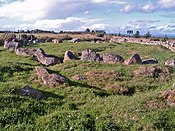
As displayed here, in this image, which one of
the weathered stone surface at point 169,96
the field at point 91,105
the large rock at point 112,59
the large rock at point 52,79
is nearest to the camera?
the field at point 91,105

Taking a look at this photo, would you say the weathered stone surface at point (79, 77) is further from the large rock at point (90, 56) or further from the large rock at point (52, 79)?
the large rock at point (90, 56)

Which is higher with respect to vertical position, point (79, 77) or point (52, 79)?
point (52, 79)

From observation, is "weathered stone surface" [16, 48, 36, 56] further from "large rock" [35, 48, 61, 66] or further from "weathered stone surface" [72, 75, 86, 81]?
"weathered stone surface" [72, 75, 86, 81]

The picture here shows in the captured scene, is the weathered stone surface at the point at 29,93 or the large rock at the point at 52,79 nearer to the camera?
the weathered stone surface at the point at 29,93

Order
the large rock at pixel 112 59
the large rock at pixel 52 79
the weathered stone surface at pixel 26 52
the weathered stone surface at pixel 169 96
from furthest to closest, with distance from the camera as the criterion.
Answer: the weathered stone surface at pixel 26 52 < the large rock at pixel 112 59 < the large rock at pixel 52 79 < the weathered stone surface at pixel 169 96

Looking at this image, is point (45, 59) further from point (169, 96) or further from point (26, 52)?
point (169, 96)

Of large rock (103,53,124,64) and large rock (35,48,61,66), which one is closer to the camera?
large rock (35,48,61,66)

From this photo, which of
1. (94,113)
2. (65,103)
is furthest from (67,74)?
(94,113)

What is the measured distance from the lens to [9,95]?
52.3 ft

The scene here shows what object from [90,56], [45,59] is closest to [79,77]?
[45,59]

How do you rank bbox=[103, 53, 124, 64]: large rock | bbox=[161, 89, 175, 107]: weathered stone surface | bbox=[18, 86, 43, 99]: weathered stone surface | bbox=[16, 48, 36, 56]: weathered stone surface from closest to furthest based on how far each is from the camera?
1. bbox=[161, 89, 175, 107]: weathered stone surface
2. bbox=[18, 86, 43, 99]: weathered stone surface
3. bbox=[103, 53, 124, 64]: large rock
4. bbox=[16, 48, 36, 56]: weathered stone surface

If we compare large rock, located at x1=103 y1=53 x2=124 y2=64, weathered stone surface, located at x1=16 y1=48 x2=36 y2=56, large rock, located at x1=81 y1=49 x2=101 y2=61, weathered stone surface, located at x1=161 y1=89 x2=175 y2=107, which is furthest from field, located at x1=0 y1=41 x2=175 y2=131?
weathered stone surface, located at x1=16 y1=48 x2=36 y2=56

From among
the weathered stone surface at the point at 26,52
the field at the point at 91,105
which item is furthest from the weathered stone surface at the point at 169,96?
the weathered stone surface at the point at 26,52

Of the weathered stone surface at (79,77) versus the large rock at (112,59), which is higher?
the large rock at (112,59)
